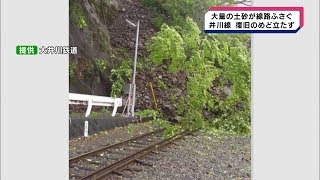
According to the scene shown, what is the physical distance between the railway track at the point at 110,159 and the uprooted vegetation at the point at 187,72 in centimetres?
296

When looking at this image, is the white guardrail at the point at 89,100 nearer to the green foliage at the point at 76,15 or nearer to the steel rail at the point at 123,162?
the steel rail at the point at 123,162

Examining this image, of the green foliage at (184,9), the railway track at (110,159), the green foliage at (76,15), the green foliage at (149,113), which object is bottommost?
the railway track at (110,159)

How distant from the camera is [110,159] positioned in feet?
26.8

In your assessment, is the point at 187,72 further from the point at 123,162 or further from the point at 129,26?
the point at 123,162

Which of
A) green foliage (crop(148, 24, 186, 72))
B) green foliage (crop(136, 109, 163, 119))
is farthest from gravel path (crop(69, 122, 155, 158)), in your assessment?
green foliage (crop(148, 24, 186, 72))

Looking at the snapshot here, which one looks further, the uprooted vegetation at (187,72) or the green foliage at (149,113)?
the green foliage at (149,113)

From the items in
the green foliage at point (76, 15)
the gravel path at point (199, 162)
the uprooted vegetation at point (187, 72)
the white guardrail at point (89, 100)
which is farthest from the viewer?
the green foliage at point (76, 15)

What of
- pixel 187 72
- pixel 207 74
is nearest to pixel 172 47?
pixel 207 74

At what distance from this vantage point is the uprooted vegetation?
1345 centimetres

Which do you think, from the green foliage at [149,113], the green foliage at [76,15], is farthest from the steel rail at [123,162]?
the green foliage at [76,15]

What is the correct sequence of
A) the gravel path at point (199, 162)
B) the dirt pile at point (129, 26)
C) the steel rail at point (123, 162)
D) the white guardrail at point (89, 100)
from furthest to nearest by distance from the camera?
the dirt pile at point (129, 26) → the white guardrail at point (89, 100) → the gravel path at point (199, 162) → the steel rail at point (123, 162)

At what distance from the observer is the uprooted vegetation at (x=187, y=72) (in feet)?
44.1

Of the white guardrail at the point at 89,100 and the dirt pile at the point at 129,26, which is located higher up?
the dirt pile at the point at 129,26

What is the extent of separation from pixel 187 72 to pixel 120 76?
2.92m
